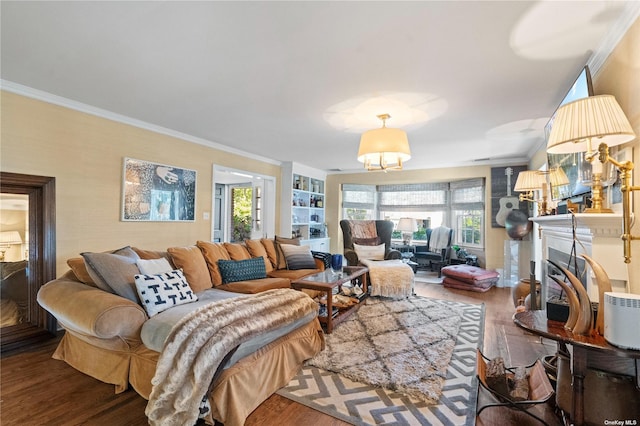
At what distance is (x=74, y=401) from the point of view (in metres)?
1.88

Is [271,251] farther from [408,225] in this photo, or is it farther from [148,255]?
[408,225]

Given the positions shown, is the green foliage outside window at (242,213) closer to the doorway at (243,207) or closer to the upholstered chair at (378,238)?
the doorway at (243,207)

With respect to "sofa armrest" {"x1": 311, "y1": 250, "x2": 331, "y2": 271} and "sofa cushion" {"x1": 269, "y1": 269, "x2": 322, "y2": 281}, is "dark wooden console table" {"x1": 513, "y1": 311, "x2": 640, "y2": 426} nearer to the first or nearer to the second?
"sofa cushion" {"x1": 269, "y1": 269, "x2": 322, "y2": 281}

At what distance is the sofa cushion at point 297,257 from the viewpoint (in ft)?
13.6

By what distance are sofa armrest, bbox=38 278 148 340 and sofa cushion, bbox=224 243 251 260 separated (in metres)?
1.56

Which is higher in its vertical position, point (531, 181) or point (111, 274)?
point (531, 181)

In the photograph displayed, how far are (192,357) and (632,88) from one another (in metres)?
2.93

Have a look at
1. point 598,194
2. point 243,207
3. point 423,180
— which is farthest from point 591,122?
point 243,207

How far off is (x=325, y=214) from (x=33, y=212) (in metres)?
5.51

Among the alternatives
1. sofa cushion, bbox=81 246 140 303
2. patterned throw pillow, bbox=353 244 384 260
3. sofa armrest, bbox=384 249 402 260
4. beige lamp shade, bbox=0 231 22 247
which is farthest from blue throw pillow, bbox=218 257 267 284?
sofa armrest, bbox=384 249 402 260

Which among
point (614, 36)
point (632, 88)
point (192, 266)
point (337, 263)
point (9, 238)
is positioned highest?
point (614, 36)

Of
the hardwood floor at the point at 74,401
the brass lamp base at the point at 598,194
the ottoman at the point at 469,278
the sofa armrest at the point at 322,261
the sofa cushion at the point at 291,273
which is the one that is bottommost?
the hardwood floor at the point at 74,401

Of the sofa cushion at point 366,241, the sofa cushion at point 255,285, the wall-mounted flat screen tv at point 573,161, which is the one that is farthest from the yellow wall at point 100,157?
the sofa cushion at point 366,241

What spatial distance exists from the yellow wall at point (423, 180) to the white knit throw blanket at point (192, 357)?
17.6 feet
